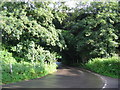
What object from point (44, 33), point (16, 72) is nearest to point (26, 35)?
point (44, 33)

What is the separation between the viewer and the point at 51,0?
17578 mm

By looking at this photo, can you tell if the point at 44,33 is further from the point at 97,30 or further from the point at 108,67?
the point at 108,67

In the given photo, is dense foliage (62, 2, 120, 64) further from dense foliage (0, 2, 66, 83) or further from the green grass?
dense foliage (0, 2, 66, 83)

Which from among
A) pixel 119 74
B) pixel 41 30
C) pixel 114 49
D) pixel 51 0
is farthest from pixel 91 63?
pixel 51 0

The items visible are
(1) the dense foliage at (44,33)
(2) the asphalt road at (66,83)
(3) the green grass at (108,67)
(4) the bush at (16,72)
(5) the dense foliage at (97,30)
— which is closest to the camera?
(2) the asphalt road at (66,83)

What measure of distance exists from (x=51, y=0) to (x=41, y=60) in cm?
657

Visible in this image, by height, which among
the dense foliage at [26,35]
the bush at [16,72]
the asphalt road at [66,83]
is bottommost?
the asphalt road at [66,83]

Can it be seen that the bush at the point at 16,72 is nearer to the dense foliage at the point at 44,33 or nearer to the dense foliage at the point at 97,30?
the dense foliage at the point at 44,33

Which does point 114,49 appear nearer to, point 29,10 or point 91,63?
point 91,63

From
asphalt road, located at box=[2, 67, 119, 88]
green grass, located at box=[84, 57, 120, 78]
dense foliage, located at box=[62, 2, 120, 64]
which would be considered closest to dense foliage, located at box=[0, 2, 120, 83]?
dense foliage, located at box=[62, 2, 120, 64]

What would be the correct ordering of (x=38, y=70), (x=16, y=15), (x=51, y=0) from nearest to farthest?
1. (x=38, y=70)
2. (x=16, y=15)
3. (x=51, y=0)

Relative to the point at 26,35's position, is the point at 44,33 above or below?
above

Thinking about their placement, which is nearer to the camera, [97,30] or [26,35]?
[26,35]

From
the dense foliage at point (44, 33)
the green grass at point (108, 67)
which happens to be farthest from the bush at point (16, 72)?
the green grass at point (108, 67)
